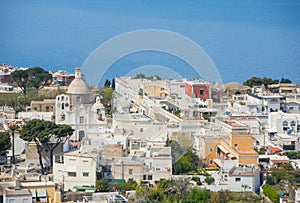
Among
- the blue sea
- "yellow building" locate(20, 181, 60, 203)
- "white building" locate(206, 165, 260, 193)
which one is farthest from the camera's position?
the blue sea

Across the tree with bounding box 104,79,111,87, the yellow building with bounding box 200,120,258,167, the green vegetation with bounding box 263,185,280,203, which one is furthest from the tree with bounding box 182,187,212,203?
the tree with bounding box 104,79,111,87

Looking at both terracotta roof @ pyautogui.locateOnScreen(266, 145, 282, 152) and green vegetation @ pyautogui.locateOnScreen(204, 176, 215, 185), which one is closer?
green vegetation @ pyautogui.locateOnScreen(204, 176, 215, 185)

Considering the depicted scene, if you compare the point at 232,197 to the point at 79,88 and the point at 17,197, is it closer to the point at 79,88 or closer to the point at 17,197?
the point at 17,197

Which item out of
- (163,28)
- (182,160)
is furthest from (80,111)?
(163,28)

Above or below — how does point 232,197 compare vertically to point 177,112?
below

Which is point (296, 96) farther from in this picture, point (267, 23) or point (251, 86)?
point (267, 23)

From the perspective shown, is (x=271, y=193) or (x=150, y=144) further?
(x=150, y=144)

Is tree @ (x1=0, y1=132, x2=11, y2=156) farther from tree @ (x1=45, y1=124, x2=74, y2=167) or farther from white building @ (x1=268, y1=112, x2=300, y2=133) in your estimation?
white building @ (x1=268, y1=112, x2=300, y2=133)
